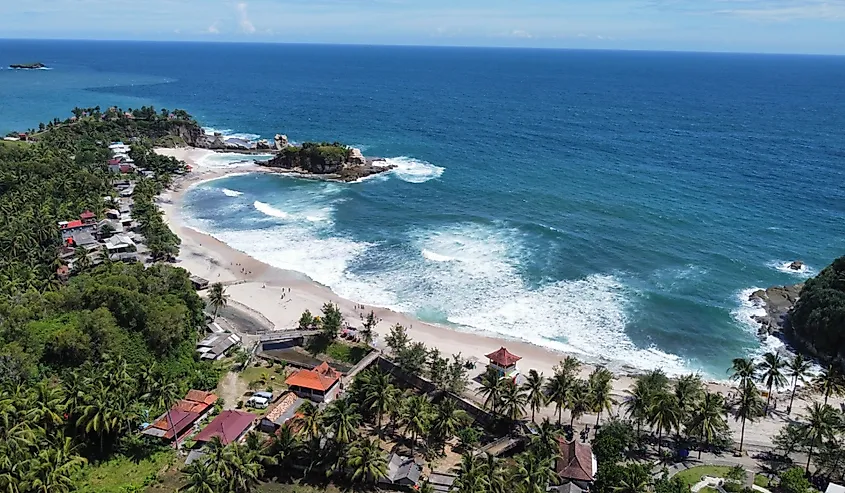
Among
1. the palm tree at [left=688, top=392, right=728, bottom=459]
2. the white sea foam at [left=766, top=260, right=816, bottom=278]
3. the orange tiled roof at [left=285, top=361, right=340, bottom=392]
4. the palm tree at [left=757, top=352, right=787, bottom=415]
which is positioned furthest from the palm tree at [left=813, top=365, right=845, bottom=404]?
the orange tiled roof at [left=285, top=361, right=340, bottom=392]

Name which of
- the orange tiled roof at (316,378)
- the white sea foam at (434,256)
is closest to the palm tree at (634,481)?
the orange tiled roof at (316,378)

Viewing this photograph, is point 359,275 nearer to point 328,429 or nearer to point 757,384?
point 328,429

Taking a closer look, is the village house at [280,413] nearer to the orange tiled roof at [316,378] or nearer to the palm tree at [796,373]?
the orange tiled roof at [316,378]

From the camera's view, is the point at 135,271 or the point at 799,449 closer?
the point at 799,449

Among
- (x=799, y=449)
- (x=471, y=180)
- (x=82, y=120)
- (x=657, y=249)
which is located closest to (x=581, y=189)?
(x=471, y=180)

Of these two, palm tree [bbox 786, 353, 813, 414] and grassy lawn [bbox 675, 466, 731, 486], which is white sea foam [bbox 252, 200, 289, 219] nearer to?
grassy lawn [bbox 675, 466, 731, 486]
